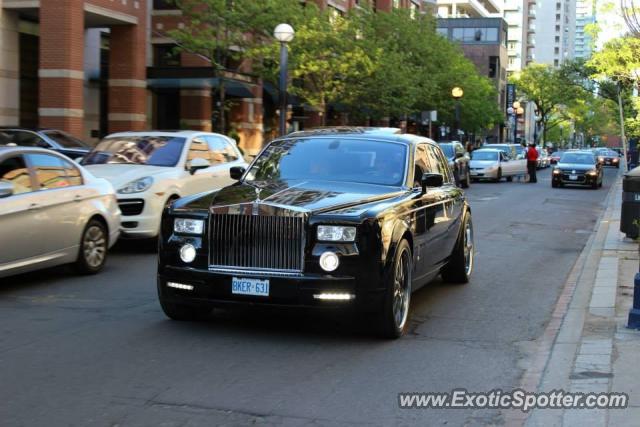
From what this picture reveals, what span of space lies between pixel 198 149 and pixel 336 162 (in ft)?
18.7

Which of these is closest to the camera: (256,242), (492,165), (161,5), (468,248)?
(256,242)

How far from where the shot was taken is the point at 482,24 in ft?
345

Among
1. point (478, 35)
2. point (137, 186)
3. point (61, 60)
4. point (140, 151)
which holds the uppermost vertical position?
point (478, 35)

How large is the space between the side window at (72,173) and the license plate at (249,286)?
13.8 feet

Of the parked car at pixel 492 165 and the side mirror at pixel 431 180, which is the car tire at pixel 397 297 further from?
the parked car at pixel 492 165

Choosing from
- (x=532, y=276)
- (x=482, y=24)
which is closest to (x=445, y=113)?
(x=532, y=276)

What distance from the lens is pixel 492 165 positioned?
36.5 metres

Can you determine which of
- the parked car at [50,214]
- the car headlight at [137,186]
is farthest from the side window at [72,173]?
the car headlight at [137,186]

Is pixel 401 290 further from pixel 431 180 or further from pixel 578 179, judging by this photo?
pixel 578 179

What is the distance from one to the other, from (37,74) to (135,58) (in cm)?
345

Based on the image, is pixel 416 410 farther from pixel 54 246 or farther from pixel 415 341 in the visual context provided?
pixel 54 246

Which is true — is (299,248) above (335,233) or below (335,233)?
below

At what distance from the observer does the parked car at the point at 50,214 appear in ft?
28.4

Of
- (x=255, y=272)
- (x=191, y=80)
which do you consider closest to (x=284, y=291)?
(x=255, y=272)
